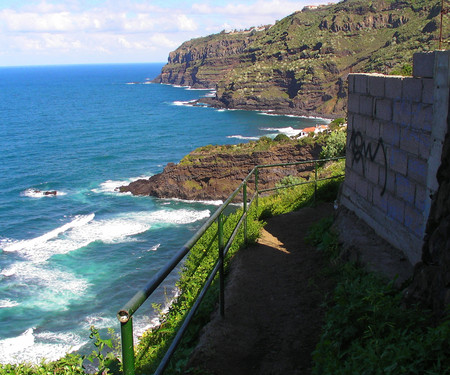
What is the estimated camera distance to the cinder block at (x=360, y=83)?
7.38 metres

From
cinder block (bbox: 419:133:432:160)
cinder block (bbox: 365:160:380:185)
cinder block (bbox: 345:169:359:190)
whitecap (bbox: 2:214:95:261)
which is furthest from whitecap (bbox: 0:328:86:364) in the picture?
cinder block (bbox: 419:133:432:160)

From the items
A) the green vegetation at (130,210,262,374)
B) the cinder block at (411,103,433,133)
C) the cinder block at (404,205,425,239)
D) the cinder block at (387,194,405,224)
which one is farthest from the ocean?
the cinder block at (411,103,433,133)

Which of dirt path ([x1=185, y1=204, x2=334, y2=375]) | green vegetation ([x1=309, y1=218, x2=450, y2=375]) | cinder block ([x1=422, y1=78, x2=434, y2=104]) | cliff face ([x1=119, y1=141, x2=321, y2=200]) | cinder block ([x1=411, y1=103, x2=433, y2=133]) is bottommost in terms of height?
cliff face ([x1=119, y1=141, x2=321, y2=200])

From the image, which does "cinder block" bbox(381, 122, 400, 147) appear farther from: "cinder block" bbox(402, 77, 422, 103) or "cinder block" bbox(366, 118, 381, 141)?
"cinder block" bbox(402, 77, 422, 103)

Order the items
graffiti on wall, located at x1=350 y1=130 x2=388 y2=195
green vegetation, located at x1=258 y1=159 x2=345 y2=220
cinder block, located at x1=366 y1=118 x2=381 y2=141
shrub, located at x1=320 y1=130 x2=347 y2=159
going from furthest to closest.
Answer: shrub, located at x1=320 y1=130 x2=347 y2=159
green vegetation, located at x1=258 y1=159 x2=345 y2=220
cinder block, located at x1=366 y1=118 x2=381 y2=141
graffiti on wall, located at x1=350 y1=130 x2=388 y2=195

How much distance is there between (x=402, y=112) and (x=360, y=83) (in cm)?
157

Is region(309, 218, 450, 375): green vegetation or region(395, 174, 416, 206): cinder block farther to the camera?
region(395, 174, 416, 206): cinder block

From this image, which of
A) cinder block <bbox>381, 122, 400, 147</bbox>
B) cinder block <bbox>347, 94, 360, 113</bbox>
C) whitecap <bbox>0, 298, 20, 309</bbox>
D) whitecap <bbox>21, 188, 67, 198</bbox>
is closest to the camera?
cinder block <bbox>381, 122, 400, 147</bbox>

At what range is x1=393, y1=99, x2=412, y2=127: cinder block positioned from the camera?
601 centimetres

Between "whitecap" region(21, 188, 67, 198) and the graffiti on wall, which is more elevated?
the graffiti on wall

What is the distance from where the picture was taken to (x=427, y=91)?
18.0 ft

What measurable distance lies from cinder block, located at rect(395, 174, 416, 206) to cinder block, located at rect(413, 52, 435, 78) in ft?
4.40

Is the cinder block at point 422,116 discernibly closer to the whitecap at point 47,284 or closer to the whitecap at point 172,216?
the whitecap at point 47,284

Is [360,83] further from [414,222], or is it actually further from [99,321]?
[99,321]
